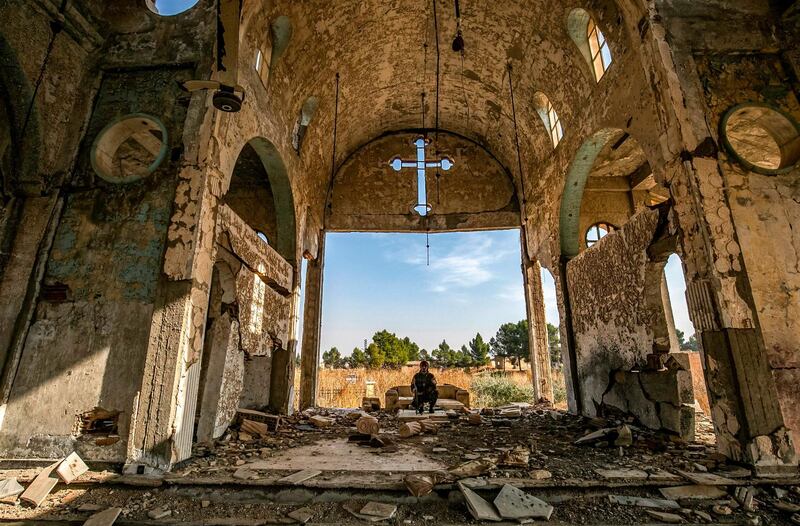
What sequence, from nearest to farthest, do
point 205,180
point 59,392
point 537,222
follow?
point 59,392 → point 205,180 → point 537,222

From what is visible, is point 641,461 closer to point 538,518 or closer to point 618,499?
point 618,499

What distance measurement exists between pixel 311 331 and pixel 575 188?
7370 mm

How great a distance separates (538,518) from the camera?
2.99 m

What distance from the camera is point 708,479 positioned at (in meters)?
3.51

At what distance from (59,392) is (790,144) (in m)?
9.29

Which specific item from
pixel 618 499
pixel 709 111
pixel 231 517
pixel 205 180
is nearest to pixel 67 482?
pixel 231 517

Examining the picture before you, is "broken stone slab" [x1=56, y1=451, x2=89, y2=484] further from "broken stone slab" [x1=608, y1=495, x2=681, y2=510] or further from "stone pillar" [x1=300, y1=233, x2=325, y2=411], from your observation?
"stone pillar" [x1=300, y1=233, x2=325, y2=411]

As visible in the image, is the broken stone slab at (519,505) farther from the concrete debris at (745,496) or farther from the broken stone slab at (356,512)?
the concrete debris at (745,496)

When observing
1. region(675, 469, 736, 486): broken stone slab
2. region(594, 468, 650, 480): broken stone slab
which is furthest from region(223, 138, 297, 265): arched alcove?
region(675, 469, 736, 486): broken stone slab

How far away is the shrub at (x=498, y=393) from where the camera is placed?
1573cm

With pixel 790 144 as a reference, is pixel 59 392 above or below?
below

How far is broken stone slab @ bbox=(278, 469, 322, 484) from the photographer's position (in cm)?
346

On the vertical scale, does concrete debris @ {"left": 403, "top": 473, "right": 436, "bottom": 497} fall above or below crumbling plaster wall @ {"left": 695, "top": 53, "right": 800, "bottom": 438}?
below

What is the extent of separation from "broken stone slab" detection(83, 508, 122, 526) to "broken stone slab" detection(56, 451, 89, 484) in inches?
35.2
